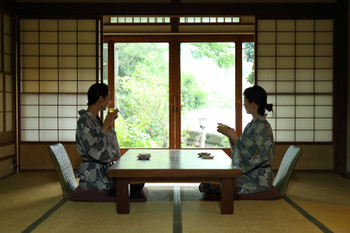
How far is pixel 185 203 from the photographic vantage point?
3.70 metres

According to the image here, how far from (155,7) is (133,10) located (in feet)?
1.01

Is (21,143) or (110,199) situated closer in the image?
(110,199)

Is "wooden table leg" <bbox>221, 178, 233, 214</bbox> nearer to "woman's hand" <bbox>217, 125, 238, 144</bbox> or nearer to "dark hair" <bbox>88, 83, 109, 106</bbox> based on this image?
"woman's hand" <bbox>217, 125, 238, 144</bbox>

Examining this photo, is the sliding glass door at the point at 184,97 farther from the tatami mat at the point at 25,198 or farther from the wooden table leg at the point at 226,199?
the wooden table leg at the point at 226,199

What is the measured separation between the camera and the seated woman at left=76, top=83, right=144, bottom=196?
12.3ft

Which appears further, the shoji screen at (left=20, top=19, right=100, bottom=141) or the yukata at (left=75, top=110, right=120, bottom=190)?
the shoji screen at (left=20, top=19, right=100, bottom=141)

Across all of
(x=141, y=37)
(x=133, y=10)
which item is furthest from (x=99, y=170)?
(x=141, y=37)

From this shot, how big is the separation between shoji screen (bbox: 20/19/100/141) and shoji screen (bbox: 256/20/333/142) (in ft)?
8.12

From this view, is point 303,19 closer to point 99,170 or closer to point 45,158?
point 99,170

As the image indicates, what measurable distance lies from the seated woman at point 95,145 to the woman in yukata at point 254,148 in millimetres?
966

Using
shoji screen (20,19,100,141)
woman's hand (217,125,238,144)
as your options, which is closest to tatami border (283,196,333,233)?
woman's hand (217,125,238,144)

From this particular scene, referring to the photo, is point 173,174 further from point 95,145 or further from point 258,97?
point 258,97

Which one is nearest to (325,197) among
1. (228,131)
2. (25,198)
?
(228,131)

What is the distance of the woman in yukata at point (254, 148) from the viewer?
3730 millimetres
